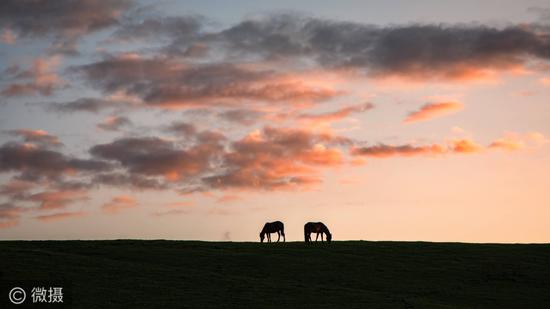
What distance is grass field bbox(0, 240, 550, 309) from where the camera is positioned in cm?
3750

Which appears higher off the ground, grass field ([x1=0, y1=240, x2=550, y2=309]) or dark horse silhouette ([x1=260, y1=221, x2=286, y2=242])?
dark horse silhouette ([x1=260, y1=221, x2=286, y2=242])

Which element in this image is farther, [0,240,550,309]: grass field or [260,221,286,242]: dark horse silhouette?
[260,221,286,242]: dark horse silhouette

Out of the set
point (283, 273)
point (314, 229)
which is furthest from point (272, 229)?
point (283, 273)

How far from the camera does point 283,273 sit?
4534cm

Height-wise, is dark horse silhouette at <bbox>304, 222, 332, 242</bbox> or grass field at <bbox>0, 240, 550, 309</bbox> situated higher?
dark horse silhouette at <bbox>304, 222, 332, 242</bbox>

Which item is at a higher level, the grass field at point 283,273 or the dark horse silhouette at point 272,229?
the dark horse silhouette at point 272,229

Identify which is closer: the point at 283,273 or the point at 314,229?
the point at 283,273

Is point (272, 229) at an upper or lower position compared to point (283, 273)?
upper

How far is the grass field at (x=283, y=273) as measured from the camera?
3750cm

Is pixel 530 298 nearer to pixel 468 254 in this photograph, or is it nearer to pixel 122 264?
pixel 468 254

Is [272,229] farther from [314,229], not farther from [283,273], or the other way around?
[283,273]

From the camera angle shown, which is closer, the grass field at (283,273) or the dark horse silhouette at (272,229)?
the grass field at (283,273)

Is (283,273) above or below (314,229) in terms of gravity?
below

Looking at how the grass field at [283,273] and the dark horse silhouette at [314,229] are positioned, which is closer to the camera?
the grass field at [283,273]
